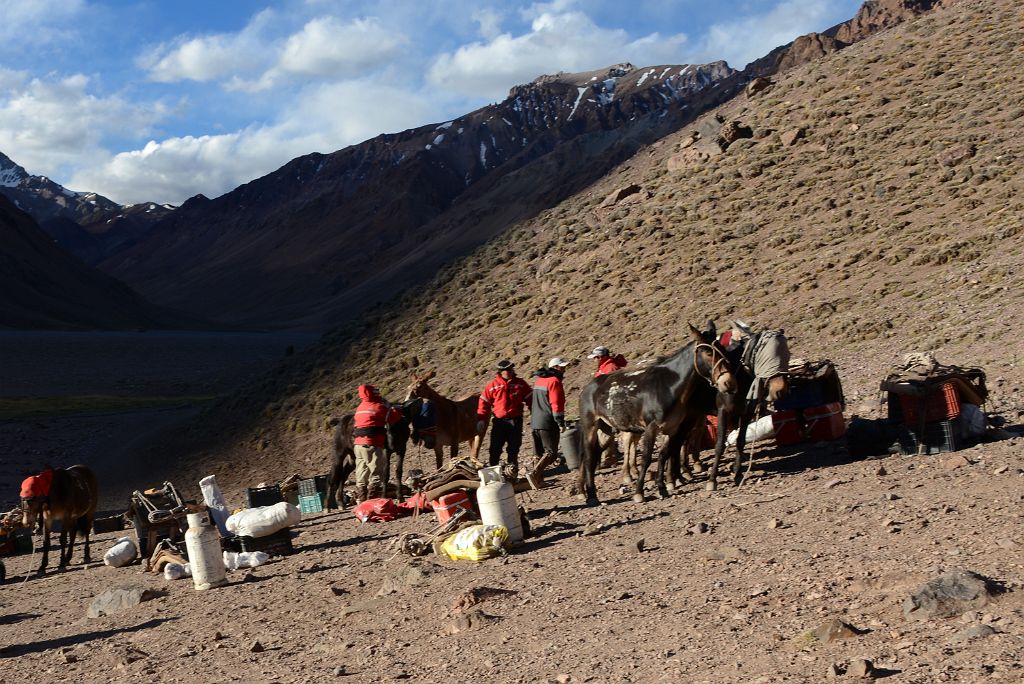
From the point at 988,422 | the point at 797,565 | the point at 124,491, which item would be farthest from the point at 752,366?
the point at 124,491

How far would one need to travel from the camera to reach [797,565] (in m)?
8.29

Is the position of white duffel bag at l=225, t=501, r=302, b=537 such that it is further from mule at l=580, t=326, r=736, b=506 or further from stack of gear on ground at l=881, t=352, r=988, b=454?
stack of gear on ground at l=881, t=352, r=988, b=454

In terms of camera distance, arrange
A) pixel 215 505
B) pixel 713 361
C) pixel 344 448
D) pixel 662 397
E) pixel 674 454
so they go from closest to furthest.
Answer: pixel 713 361 → pixel 662 397 → pixel 674 454 → pixel 215 505 → pixel 344 448

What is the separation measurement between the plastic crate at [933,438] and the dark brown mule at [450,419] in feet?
24.3

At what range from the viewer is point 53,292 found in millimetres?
107938

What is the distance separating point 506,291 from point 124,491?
15.0 m

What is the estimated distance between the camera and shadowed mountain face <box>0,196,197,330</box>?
9881 centimetres

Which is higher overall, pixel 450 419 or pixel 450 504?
pixel 450 419

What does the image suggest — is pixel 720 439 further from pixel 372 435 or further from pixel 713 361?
pixel 372 435

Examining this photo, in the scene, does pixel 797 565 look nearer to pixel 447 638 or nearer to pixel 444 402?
pixel 447 638

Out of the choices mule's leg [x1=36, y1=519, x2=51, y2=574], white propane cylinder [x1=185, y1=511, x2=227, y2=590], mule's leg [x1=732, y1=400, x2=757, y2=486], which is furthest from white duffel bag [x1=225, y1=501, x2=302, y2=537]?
mule's leg [x1=732, y1=400, x2=757, y2=486]

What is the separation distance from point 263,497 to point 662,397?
28.3ft

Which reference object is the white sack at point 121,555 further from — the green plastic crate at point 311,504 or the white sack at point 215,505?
the green plastic crate at point 311,504

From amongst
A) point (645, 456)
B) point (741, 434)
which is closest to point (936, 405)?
point (741, 434)
